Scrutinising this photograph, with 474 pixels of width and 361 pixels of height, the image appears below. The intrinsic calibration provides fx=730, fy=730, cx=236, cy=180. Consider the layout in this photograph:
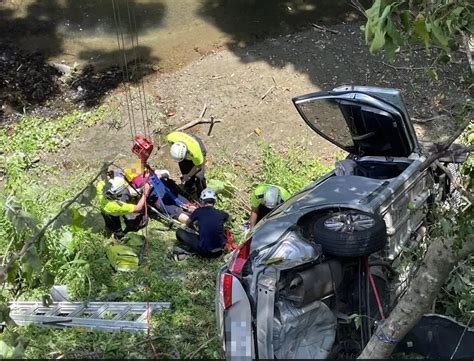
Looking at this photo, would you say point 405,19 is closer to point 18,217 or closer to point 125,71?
point 18,217

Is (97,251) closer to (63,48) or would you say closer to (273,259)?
(273,259)

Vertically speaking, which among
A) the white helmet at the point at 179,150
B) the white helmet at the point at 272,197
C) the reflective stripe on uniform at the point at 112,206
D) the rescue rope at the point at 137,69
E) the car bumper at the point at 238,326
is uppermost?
the car bumper at the point at 238,326

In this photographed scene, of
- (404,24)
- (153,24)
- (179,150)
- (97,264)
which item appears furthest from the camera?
(153,24)

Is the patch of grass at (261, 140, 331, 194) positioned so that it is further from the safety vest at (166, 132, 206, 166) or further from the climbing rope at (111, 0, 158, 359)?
the climbing rope at (111, 0, 158, 359)

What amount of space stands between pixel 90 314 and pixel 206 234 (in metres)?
1.41

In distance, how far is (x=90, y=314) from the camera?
6.22 m

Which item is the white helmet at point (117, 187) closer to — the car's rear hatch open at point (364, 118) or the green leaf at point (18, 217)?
the car's rear hatch open at point (364, 118)

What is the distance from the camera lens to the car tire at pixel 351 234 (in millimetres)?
4793

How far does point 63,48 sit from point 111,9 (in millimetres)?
1502

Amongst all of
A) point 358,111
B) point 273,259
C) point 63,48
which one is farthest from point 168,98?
point 273,259

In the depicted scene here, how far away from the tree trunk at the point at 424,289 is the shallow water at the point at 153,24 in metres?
8.52

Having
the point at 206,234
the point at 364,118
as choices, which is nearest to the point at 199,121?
the point at 206,234

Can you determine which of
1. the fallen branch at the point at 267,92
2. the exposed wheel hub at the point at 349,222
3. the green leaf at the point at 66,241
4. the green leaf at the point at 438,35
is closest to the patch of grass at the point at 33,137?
the green leaf at the point at 66,241

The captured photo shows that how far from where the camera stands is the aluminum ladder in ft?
19.5
